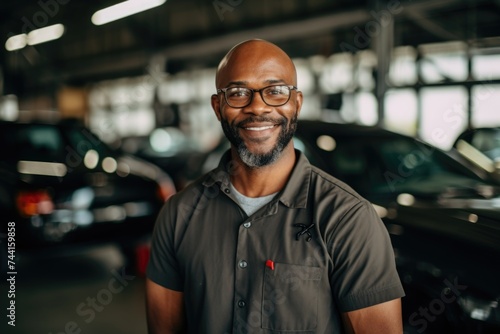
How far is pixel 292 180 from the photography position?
1.74 m

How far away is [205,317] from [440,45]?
9.81 m

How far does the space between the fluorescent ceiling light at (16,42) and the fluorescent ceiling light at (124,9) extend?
359cm

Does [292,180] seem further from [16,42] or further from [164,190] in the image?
[16,42]

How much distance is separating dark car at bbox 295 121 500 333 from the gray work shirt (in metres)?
1.03

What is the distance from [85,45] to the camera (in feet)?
69.0

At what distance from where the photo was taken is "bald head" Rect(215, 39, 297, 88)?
5.67 ft

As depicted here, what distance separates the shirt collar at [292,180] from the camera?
1.70 m

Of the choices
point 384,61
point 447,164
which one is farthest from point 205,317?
point 384,61

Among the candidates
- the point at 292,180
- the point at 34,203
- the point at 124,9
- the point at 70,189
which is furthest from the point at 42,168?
the point at 124,9

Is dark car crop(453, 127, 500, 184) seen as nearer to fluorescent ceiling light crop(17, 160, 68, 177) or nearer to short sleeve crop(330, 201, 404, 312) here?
short sleeve crop(330, 201, 404, 312)

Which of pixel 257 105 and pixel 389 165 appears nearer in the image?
pixel 257 105

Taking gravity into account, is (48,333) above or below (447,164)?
below

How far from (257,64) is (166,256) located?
25.8 inches

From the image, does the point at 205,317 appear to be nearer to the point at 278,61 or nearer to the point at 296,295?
the point at 296,295
